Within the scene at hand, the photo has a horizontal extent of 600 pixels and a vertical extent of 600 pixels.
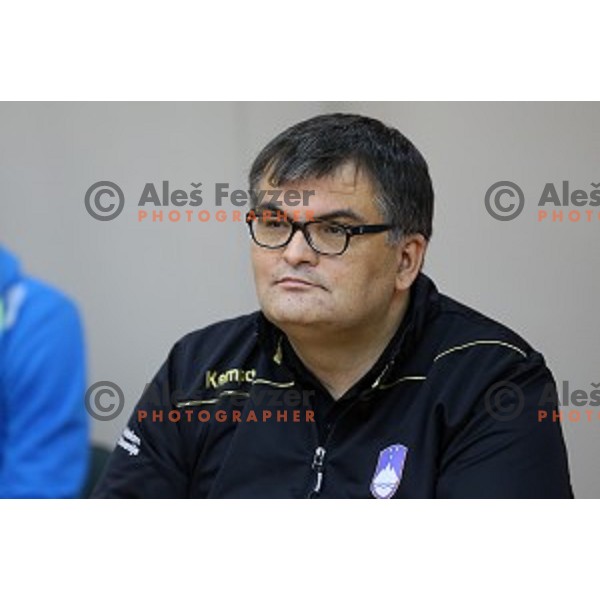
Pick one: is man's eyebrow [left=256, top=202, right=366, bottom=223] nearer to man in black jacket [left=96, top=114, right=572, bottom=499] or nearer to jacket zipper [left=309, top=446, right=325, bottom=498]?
man in black jacket [left=96, top=114, right=572, bottom=499]

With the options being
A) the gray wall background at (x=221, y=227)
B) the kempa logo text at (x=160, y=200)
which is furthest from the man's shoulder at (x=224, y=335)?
the kempa logo text at (x=160, y=200)

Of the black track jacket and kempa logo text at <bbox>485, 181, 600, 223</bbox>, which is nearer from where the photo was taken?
the black track jacket

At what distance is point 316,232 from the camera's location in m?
1.42

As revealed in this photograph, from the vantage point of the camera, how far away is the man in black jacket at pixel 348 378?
137cm

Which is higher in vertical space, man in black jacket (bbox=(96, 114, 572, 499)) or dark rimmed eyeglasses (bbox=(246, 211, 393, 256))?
dark rimmed eyeglasses (bbox=(246, 211, 393, 256))

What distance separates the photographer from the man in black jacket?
1.37 m

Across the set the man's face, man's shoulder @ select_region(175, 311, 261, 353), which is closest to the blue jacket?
man's shoulder @ select_region(175, 311, 261, 353)

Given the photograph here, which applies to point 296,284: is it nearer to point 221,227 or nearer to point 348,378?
point 348,378

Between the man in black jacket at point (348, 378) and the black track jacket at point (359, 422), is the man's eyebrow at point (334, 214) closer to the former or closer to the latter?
Answer: the man in black jacket at point (348, 378)

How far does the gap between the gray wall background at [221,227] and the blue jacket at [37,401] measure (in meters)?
0.08

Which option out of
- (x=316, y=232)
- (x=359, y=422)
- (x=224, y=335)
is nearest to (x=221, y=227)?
(x=224, y=335)

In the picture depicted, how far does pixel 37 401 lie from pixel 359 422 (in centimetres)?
49

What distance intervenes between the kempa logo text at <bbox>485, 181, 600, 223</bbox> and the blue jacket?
747 millimetres
